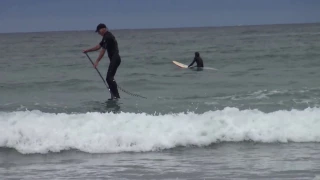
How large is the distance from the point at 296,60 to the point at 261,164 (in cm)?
2183

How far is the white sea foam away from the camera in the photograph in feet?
33.7

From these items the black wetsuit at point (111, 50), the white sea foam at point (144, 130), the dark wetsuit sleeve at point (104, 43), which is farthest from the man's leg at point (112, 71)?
the white sea foam at point (144, 130)

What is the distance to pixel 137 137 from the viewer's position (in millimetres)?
10367

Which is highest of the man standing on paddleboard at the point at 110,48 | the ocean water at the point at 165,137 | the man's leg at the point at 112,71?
the man standing on paddleboard at the point at 110,48

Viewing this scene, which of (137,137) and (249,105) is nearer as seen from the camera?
(137,137)

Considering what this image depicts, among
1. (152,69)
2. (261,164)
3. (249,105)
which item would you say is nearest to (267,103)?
(249,105)

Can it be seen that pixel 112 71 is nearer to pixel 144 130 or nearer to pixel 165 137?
pixel 144 130

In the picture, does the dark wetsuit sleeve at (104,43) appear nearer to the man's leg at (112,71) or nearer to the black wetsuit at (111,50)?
the black wetsuit at (111,50)

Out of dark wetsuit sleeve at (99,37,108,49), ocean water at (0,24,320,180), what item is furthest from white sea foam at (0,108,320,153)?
dark wetsuit sleeve at (99,37,108,49)

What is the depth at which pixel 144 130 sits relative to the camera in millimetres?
10781

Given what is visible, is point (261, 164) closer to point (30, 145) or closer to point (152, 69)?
point (30, 145)

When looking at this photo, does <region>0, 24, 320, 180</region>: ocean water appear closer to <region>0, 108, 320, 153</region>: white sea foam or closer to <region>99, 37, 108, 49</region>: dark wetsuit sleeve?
<region>0, 108, 320, 153</region>: white sea foam

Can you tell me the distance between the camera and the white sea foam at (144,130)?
1027 centimetres

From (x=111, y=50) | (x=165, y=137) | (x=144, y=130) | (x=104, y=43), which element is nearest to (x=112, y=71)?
(x=111, y=50)
